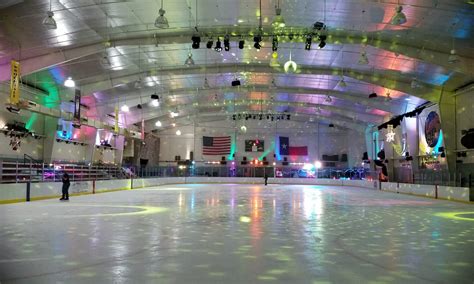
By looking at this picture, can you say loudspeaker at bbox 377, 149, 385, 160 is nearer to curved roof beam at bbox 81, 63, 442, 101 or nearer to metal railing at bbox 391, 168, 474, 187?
metal railing at bbox 391, 168, 474, 187

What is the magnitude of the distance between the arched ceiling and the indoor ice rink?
0.11 metres

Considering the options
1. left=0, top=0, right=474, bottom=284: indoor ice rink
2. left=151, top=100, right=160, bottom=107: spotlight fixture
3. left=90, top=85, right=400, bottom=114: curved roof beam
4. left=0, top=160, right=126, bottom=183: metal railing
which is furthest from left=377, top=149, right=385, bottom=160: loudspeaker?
left=0, top=160, right=126, bottom=183: metal railing

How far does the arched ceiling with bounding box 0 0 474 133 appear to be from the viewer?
16.0 metres

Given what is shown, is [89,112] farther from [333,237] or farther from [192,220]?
[333,237]

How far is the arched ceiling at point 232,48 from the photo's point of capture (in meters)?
16.0

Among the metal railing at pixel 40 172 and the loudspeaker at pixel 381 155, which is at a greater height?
the loudspeaker at pixel 381 155

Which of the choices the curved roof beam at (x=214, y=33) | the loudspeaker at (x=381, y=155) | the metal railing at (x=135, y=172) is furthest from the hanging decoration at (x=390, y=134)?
the curved roof beam at (x=214, y=33)

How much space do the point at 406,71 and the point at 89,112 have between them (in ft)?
80.8

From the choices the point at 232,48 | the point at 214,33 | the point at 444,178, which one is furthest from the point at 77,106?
the point at 444,178

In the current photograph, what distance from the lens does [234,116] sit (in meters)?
45.5

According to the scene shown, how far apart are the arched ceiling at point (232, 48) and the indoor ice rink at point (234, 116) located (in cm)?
11

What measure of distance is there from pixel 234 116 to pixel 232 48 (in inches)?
902

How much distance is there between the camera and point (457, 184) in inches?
888

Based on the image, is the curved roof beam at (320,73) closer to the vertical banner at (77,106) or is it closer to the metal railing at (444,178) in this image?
the vertical banner at (77,106)
